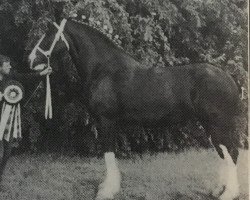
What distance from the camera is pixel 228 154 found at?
279cm

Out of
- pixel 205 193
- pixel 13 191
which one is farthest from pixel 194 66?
pixel 13 191

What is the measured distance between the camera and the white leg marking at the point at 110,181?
2.87 metres

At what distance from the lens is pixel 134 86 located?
290 centimetres

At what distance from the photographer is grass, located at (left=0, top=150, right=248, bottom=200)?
113 inches

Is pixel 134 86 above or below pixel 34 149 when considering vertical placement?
above

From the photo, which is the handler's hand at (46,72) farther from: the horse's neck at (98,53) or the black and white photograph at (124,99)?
the horse's neck at (98,53)

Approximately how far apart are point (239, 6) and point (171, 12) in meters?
0.49

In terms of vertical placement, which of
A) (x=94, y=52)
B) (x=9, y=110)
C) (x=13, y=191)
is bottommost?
(x=13, y=191)

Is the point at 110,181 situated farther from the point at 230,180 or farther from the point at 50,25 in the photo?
the point at 50,25

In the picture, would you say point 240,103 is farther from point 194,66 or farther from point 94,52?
point 94,52

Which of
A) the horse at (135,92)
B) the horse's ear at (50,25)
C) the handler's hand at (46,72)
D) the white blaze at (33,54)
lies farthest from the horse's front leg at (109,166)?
the horse's ear at (50,25)

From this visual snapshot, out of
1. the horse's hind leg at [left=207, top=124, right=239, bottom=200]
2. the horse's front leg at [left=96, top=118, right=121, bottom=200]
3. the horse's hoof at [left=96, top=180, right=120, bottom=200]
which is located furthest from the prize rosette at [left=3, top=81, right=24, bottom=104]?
the horse's hind leg at [left=207, top=124, right=239, bottom=200]

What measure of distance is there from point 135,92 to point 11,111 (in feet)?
2.97

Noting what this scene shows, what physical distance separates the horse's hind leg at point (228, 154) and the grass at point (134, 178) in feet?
0.19
